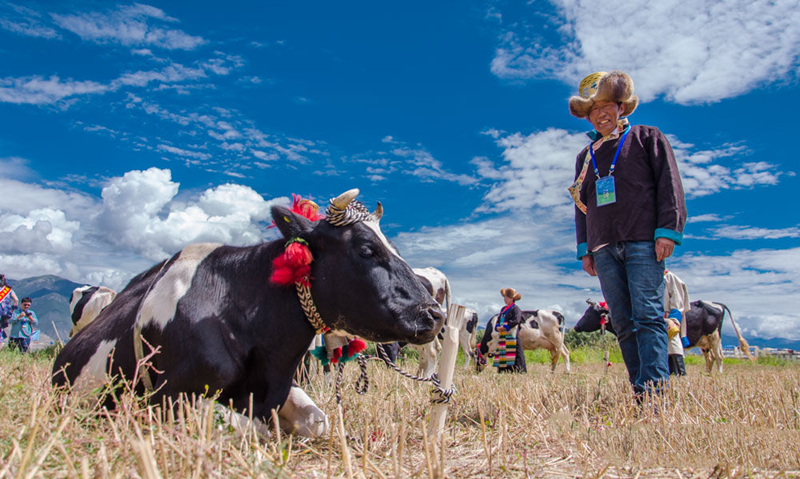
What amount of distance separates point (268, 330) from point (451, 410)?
149 cm

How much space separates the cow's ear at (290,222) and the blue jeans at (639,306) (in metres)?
2.49

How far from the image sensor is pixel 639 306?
4.23 metres

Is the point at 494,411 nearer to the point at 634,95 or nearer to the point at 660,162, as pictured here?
the point at 660,162

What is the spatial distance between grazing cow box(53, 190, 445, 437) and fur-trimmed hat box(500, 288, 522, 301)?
11.7 meters

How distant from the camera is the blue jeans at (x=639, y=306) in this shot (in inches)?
164

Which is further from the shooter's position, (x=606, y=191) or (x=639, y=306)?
(x=606, y=191)

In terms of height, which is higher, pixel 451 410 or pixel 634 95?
pixel 634 95

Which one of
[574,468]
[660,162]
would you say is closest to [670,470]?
[574,468]

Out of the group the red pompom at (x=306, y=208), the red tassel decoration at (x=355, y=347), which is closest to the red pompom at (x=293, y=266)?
the red pompom at (x=306, y=208)

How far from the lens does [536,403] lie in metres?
4.25

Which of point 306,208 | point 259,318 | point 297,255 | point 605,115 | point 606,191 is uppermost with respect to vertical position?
point 605,115

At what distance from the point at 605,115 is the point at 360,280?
2.73m

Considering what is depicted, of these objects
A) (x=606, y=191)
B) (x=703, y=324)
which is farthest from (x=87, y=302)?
(x=703, y=324)

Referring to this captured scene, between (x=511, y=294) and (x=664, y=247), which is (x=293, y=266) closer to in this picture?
(x=664, y=247)
